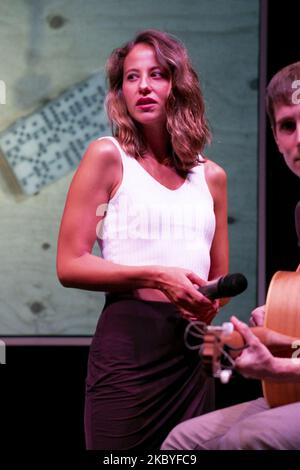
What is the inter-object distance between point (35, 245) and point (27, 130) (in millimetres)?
431

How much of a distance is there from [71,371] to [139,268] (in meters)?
1.29

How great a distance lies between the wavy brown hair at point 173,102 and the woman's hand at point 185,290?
1.13 feet

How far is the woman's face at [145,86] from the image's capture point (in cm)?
212

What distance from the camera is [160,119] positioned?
216 cm

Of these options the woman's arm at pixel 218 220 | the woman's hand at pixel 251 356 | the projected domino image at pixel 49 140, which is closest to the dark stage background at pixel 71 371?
the projected domino image at pixel 49 140

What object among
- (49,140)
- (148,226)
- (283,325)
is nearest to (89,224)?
(148,226)

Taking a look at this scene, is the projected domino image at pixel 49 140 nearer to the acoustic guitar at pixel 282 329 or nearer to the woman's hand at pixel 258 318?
the woman's hand at pixel 258 318

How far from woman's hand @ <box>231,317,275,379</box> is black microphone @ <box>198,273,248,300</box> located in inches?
6.3

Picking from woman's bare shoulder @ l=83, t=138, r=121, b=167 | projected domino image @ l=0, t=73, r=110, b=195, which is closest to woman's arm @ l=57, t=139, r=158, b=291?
woman's bare shoulder @ l=83, t=138, r=121, b=167

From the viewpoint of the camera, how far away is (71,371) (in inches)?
124

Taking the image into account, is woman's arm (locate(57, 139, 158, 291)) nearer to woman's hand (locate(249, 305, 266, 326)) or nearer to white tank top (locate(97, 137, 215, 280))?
white tank top (locate(97, 137, 215, 280))
